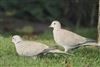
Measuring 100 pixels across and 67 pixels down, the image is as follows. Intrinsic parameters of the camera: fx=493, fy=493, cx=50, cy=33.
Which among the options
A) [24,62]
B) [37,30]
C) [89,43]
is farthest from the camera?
[37,30]

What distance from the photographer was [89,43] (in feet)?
33.7

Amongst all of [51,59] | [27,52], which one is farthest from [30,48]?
Answer: [51,59]

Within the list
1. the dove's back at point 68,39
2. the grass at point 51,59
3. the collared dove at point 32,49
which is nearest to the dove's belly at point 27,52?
the collared dove at point 32,49

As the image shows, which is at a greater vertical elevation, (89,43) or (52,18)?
(52,18)

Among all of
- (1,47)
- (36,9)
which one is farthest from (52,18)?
(1,47)

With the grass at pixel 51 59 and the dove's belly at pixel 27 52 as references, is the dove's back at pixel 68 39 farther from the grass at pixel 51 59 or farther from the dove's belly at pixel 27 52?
the dove's belly at pixel 27 52

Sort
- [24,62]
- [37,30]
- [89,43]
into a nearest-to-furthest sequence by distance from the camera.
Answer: [24,62] → [89,43] → [37,30]

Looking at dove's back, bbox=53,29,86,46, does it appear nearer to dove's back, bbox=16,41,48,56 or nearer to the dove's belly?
dove's back, bbox=16,41,48,56

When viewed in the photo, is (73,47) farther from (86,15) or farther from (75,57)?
(86,15)

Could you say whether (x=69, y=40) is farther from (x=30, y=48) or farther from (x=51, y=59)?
(x=30, y=48)

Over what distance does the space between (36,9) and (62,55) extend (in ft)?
40.3

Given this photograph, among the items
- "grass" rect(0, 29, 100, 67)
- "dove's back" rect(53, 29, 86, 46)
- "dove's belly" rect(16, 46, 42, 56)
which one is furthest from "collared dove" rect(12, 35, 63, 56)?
"dove's back" rect(53, 29, 86, 46)

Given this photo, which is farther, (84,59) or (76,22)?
(76,22)

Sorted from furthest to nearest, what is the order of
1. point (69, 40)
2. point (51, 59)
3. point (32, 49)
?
point (69, 40)
point (51, 59)
point (32, 49)
